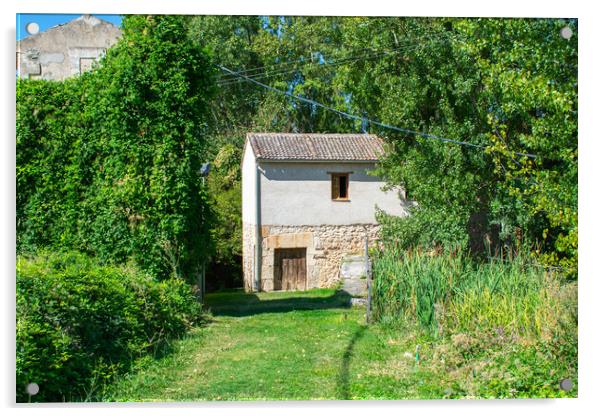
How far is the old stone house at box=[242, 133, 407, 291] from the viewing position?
287 inches

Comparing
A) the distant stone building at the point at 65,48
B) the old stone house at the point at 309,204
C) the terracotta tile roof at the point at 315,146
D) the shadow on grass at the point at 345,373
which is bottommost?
the shadow on grass at the point at 345,373

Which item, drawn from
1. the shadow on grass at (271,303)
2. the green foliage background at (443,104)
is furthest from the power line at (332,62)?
the shadow on grass at (271,303)

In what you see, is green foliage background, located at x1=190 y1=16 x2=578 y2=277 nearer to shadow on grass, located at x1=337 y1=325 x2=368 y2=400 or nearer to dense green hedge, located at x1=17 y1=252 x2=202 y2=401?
shadow on grass, located at x1=337 y1=325 x2=368 y2=400

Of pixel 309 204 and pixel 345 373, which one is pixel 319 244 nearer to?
pixel 309 204

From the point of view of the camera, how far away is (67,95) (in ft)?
21.8

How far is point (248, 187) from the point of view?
838 cm

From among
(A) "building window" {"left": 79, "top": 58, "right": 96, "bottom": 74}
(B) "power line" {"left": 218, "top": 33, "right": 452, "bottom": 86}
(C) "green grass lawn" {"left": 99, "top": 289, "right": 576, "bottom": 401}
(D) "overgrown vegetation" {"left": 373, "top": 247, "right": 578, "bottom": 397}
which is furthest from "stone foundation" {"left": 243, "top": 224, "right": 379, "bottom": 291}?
(A) "building window" {"left": 79, "top": 58, "right": 96, "bottom": 74}

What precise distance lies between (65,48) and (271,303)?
11.0 ft

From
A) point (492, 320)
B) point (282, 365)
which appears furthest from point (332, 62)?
point (282, 365)

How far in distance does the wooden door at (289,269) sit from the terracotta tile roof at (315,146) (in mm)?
1093

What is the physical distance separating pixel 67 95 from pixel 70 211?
115 centimetres

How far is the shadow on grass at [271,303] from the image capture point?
7.19 meters

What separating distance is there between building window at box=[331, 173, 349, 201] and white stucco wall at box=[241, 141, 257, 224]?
972 mm

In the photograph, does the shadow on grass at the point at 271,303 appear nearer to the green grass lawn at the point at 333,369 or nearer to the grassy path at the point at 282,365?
the grassy path at the point at 282,365
